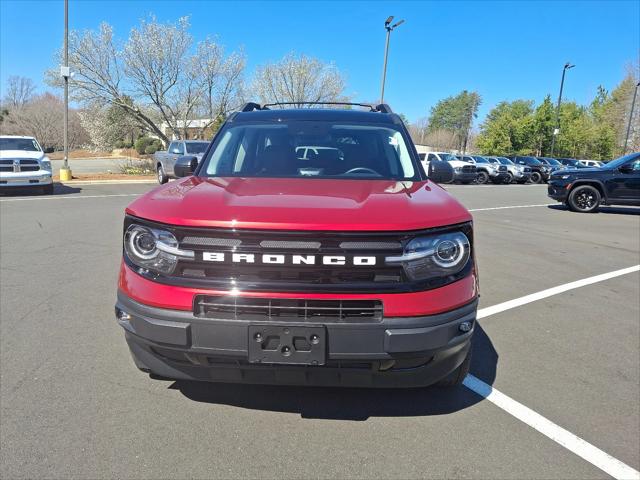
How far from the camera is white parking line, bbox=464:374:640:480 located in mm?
2336

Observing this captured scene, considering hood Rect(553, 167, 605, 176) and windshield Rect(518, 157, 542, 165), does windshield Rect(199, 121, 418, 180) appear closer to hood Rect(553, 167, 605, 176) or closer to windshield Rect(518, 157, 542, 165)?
hood Rect(553, 167, 605, 176)

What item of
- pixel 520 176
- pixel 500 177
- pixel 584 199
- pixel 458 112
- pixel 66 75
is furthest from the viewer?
pixel 458 112

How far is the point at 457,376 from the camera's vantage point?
285 cm

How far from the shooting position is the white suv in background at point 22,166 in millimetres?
13891

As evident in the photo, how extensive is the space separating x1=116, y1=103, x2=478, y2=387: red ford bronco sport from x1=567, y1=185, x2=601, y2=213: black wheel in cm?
1308

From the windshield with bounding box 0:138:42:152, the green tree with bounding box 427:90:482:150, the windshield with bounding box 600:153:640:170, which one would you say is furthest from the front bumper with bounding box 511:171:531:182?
the green tree with bounding box 427:90:482:150

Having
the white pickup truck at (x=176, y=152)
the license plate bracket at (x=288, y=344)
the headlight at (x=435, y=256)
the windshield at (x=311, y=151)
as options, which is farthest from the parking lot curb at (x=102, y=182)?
the headlight at (x=435, y=256)

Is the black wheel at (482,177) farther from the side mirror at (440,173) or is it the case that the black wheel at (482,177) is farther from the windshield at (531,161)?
the side mirror at (440,173)

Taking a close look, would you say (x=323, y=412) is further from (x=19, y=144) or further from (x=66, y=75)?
(x=66, y=75)

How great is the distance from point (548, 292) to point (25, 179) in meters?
14.8

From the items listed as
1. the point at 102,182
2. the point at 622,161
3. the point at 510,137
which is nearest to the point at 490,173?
the point at 622,161

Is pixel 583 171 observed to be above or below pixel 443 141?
below

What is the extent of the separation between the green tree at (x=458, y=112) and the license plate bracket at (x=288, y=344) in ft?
407

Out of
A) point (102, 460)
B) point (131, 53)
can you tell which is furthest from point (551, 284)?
point (131, 53)
